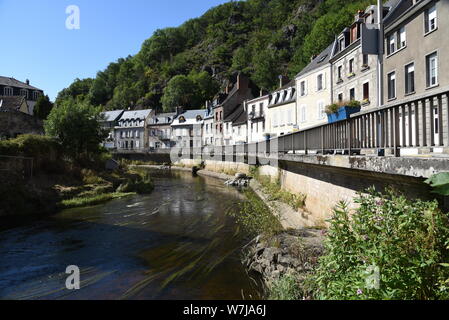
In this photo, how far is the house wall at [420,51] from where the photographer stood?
589 inches

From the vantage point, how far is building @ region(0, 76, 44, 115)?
2768 inches

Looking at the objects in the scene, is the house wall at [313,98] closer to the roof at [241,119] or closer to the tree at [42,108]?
the roof at [241,119]

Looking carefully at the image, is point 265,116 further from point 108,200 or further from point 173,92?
point 173,92

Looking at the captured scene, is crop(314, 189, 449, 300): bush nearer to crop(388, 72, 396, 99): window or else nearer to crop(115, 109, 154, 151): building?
crop(388, 72, 396, 99): window

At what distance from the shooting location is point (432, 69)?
16141mm

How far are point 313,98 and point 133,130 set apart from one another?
5915 cm

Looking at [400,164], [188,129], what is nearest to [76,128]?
[400,164]

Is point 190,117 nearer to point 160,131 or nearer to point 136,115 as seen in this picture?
point 160,131

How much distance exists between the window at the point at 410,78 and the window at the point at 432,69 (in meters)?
1.12

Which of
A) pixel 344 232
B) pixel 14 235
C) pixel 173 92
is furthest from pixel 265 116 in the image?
pixel 173 92

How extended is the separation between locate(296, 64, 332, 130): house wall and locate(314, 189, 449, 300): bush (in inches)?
957

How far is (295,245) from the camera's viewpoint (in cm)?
932
